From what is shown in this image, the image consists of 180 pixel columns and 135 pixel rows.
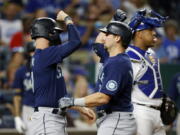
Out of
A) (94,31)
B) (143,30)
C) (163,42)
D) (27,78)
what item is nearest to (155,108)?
(143,30)

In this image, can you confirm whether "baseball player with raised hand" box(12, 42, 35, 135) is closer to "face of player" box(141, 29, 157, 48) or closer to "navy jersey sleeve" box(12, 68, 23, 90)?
"navy jersey sleeve" box(12, 68, 23, 90)

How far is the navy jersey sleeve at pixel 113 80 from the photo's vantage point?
586 centimetres

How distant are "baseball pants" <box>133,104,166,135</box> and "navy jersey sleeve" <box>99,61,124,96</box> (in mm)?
1324

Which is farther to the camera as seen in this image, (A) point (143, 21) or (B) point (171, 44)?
(B) point (171, 44)

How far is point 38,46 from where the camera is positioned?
6.59 m

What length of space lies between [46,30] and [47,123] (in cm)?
101

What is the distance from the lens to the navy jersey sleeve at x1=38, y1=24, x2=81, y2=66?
247 inches

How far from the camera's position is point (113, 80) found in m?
5.87

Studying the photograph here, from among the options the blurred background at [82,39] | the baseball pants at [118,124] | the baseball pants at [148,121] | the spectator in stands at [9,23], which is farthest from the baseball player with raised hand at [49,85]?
the spectator in stands at [9,23]

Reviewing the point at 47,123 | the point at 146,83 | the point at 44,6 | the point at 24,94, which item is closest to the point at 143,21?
the point at 146,83

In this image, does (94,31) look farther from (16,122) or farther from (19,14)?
(16,122)

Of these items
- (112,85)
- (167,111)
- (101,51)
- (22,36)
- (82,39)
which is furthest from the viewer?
(82,39)

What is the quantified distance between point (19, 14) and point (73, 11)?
49.4 inches

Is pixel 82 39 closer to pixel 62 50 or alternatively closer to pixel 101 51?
pixel 101 51
